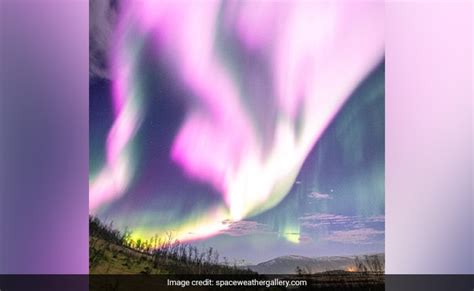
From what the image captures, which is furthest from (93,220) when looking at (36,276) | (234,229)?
(234,229)

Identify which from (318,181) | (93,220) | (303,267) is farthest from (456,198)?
(93,220)

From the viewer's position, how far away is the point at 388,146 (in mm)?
2463

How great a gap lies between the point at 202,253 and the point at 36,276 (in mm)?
946

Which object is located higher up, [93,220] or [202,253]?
[93,220]

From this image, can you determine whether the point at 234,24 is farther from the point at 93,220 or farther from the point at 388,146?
the point at 93,220

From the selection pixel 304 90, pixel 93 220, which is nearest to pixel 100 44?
pixel 93 220

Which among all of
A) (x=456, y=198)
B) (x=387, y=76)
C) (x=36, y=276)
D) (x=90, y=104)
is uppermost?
(x=387, y=76)

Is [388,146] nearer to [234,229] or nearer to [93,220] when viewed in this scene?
[234,229]

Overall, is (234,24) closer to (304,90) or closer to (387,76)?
(304,90)

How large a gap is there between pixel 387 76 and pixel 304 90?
1.58ft

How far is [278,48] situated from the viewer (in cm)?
246

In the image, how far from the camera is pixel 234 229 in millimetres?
2447

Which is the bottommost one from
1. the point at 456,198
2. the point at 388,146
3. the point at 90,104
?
the point at 456,198

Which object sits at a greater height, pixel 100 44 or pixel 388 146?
pixel 100 44
